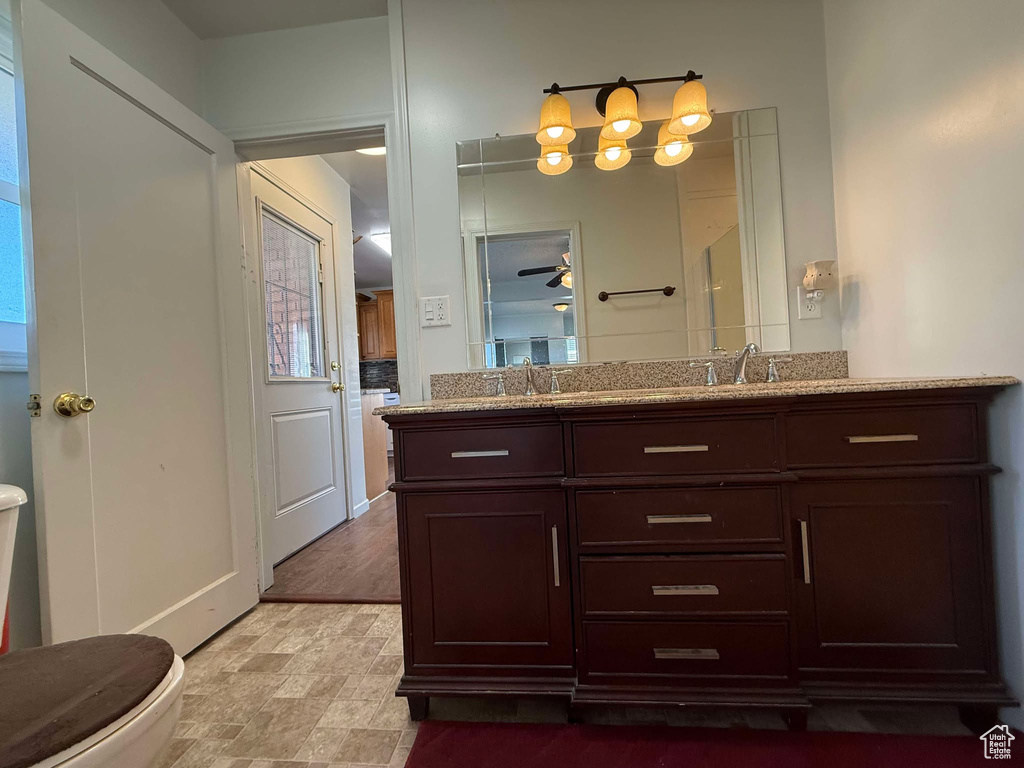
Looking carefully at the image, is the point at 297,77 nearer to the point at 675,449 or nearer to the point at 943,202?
the point at 675,449

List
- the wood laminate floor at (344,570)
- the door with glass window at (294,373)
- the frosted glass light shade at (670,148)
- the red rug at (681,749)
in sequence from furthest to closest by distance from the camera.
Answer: the door with glass window at (294,373), the wood laminate floor at (344,570), the frosted glass light shade at (670,148), the red rug at (681,749)

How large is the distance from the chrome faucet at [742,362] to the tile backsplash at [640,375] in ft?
0.21

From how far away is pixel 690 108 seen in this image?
159cm

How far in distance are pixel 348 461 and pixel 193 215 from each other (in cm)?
190

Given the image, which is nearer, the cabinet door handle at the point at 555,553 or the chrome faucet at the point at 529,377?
the cabinet door handle at the point at 555,553

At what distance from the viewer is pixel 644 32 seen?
5.55 ft

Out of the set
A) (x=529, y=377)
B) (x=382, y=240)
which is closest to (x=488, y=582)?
(x=529, y=377)

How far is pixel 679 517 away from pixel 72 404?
5.46ft

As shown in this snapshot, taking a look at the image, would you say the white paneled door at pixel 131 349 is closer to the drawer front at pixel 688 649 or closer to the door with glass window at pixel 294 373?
the door with glass window at pixel 294 373

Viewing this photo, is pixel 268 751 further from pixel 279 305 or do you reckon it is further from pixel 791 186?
pixel 791 186

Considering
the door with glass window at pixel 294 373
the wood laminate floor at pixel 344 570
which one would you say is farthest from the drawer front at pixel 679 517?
the door with glass window at pixel 294 373

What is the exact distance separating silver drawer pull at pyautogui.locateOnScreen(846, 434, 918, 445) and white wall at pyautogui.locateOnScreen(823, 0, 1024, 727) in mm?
223

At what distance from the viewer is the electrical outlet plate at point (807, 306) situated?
164 cm

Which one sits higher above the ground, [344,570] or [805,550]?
[805,550]
